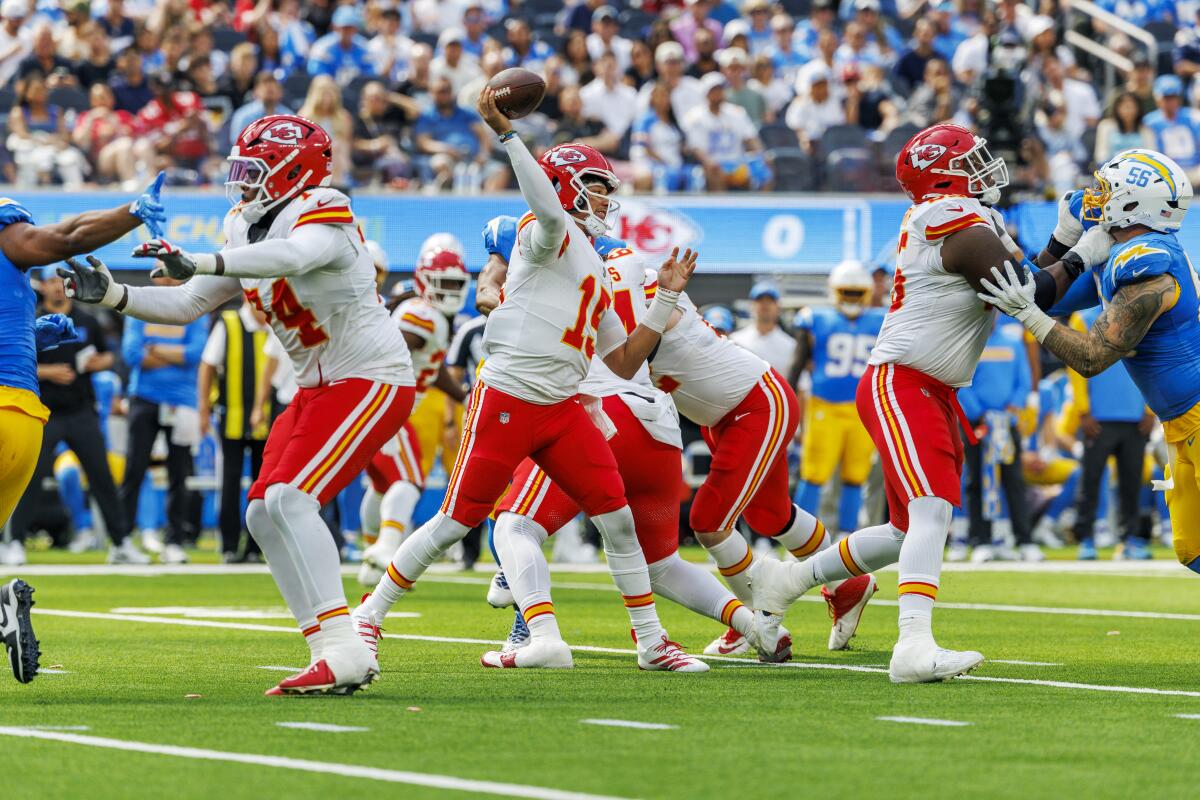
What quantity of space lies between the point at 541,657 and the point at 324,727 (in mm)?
2014

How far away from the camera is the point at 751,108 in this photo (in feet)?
71.2

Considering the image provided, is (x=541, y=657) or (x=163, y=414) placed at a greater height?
(x=541, y=657)

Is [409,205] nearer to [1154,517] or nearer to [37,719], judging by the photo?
[1154,517]

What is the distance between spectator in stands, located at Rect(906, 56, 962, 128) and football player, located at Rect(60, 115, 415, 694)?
1469 cm

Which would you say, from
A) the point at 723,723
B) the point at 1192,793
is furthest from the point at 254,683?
the point at 1192,793

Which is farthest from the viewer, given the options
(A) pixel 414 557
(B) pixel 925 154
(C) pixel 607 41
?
(C) pixel 607 41

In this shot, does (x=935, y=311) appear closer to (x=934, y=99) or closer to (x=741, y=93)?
(x=741, y=93)

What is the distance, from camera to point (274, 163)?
283 inches

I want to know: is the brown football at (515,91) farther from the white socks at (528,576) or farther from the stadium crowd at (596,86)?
the stadium crowd at (596,86)

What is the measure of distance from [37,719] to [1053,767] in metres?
3.22

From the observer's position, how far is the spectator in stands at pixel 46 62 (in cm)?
2061

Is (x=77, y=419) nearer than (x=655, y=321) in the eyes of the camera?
No

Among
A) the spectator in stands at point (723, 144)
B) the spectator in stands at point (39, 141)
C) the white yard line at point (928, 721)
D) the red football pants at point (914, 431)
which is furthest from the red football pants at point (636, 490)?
the spectator in stands at point (723, 144)

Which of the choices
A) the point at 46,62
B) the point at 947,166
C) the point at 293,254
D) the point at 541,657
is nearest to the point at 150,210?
the point at 293,254
